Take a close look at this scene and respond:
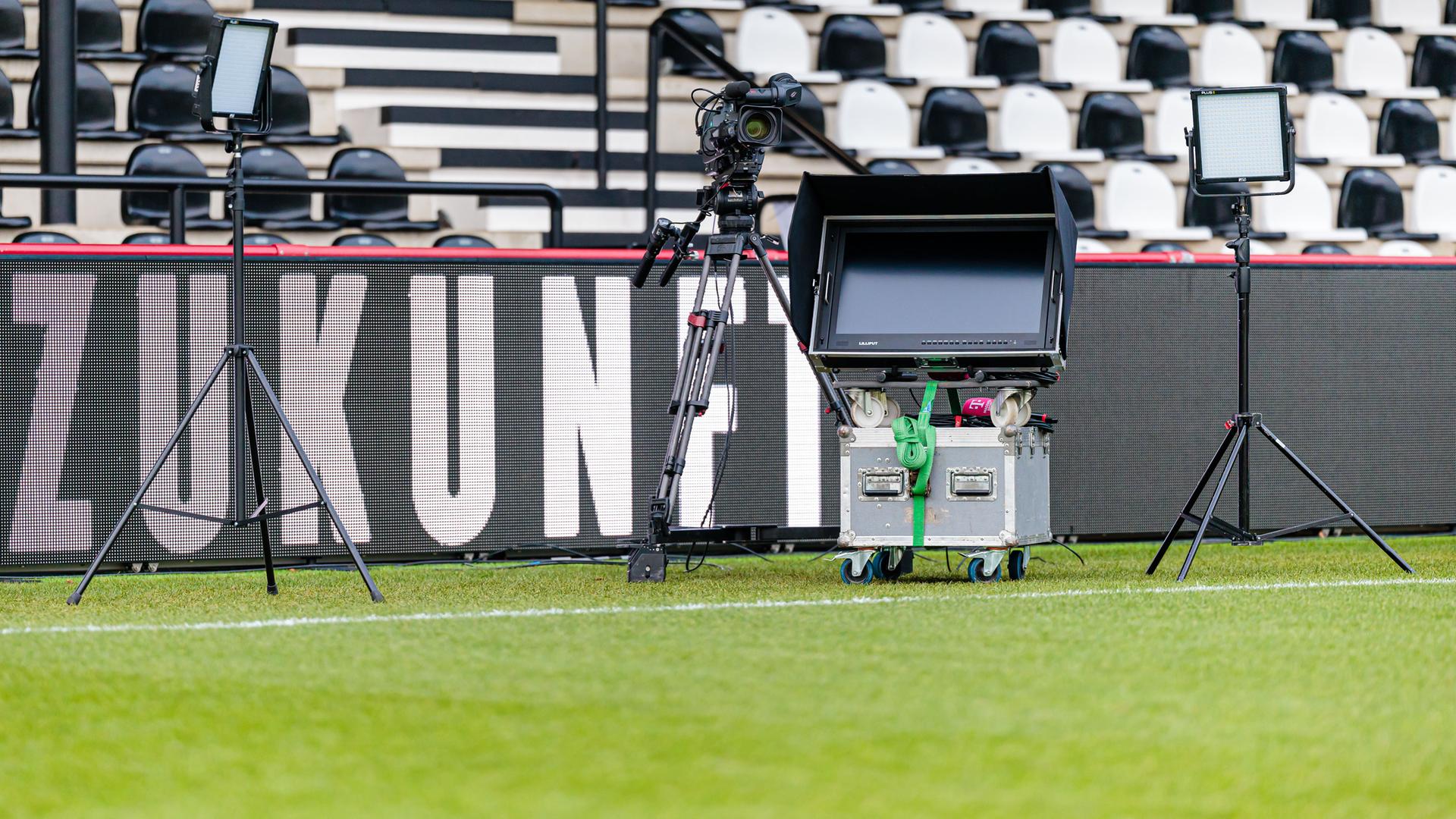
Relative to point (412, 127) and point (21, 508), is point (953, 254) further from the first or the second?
point (412, 127)

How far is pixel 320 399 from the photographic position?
6266 mm

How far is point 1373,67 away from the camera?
1326 cm

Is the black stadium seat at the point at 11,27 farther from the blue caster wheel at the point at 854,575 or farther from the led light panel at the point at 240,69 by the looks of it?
the blue caster wheel at the point at 854,575

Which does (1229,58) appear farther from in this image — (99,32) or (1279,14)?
(99,32)

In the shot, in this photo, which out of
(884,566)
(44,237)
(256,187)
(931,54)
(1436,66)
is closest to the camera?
(884,566)

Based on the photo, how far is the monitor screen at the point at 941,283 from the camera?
5547 mm

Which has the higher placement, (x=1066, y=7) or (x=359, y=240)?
(x=1066, y=7)

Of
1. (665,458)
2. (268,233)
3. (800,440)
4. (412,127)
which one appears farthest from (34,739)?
(412,127)

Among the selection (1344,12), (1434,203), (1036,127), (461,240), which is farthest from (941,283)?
(1344,12)

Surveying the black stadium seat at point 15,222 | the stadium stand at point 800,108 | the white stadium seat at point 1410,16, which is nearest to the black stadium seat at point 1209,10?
the stadium stand at point 800,108

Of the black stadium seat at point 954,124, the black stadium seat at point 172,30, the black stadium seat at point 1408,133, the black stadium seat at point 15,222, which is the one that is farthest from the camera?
the black stadium seat at point 1408,133

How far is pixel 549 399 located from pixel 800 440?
0.91 metres

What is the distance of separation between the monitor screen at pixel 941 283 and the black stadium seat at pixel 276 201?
472 centimetres

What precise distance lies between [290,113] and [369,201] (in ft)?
2.55
